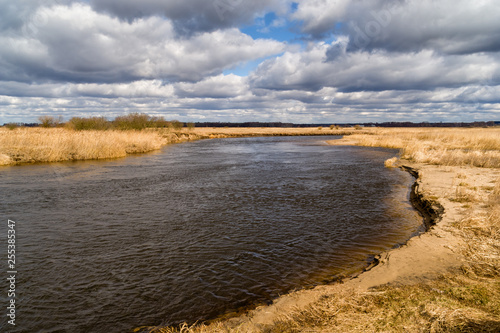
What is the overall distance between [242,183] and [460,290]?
14.1m

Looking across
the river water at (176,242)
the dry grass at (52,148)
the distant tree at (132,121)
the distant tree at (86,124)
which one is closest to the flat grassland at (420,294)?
the river water at (176,242)

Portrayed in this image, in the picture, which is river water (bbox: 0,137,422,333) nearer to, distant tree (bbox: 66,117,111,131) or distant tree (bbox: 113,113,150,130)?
distant tree (bbox: 66,117,111,131)

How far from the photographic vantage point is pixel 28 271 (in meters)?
7.28

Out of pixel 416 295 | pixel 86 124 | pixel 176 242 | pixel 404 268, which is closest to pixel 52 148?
pixel 86 124

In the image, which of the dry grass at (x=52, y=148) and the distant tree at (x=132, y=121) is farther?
the distant tree at (x=132, y=121)

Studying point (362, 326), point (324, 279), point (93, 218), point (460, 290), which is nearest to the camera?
point (362, 326)

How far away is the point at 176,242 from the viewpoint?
915 centimetres

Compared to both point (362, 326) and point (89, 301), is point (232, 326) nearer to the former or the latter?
point (362, 326)

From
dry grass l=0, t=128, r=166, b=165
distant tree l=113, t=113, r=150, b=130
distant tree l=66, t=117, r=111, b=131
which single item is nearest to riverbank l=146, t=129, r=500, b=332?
dry grass l=0, t=128, r=166, b=165

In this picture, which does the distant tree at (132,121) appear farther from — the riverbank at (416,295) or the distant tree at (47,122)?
the riverbank at (416,295)

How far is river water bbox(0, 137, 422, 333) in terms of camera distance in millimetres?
5945

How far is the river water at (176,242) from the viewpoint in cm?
595

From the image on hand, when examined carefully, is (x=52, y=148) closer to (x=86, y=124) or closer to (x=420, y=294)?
(x=86, y=124)

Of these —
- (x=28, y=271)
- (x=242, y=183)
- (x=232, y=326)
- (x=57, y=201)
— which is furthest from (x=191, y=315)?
(x=242, y=183)
